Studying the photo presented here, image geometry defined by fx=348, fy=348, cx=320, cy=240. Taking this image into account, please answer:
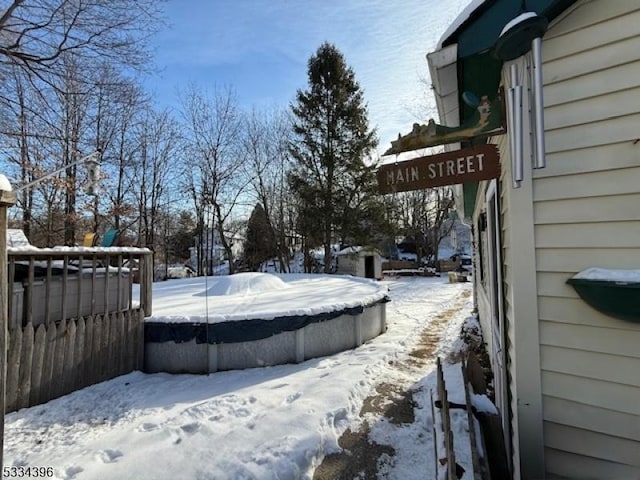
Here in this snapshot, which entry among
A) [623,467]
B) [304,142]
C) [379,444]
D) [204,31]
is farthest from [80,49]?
[304,142]

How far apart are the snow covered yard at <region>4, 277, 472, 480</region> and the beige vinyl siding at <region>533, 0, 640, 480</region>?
5.06 feet

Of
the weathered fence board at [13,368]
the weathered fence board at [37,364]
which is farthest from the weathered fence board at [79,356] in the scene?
the weathered fence board at [13,368]

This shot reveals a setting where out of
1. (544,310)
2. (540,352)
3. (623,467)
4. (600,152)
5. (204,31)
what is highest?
(204,31)

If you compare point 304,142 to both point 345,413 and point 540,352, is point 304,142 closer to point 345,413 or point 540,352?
point 345,413

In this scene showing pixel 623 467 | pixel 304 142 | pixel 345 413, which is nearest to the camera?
pixel 623 467

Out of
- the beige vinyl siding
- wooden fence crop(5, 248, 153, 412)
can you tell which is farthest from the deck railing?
the beige vinyl siding

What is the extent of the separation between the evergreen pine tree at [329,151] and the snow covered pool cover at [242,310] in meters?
9.87

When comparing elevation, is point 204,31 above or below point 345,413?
above

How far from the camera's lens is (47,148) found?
11945mm

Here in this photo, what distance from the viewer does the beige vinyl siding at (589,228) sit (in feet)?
5.78

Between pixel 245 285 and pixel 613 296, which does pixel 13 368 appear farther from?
pixel 613 296

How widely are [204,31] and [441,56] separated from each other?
638 centimetres

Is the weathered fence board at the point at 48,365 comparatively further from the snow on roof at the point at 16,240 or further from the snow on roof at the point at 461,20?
the snow on roof at the point at 461,20

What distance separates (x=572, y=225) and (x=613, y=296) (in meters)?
0.43
